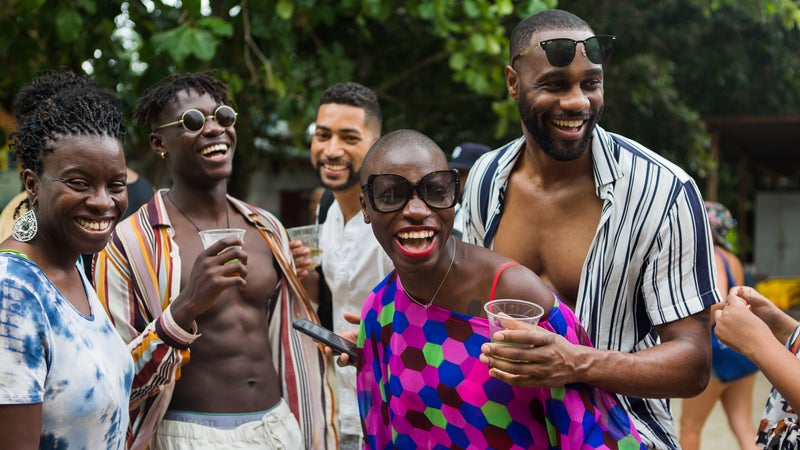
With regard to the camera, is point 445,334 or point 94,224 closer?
point 94,224

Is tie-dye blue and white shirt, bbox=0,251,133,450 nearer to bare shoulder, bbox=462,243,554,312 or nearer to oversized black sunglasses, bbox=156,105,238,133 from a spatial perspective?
bare shoulder, bbox=462,243,554,312

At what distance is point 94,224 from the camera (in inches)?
80.0

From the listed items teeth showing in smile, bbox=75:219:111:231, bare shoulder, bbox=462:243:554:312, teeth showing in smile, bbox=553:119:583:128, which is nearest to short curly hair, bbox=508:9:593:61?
teeth showing in smile, bbox=553:119:583:128

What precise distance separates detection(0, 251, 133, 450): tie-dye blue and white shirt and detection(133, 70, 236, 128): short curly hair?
4.29 ft

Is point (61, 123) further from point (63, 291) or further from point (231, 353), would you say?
point (231, 353)

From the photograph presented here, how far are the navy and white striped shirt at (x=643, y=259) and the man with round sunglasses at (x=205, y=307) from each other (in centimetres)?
122

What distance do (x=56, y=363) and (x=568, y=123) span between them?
1.77 meters

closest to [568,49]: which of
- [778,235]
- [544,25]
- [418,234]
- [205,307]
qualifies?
[544,25]

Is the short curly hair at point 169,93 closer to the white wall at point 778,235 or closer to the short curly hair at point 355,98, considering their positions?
the short curly hair at point 355,98

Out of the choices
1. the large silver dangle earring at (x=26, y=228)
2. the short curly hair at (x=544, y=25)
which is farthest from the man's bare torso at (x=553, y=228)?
the large silver dangle earring at (x=26, y=228)

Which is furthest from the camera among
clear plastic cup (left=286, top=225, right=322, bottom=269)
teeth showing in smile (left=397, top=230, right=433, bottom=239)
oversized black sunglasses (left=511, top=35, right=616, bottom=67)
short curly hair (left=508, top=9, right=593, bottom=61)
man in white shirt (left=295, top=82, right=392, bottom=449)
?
man in white shirt (left=295, top=82, right=392, bottom=449)

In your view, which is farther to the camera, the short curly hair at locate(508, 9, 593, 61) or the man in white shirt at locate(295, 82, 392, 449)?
the man in white shirt at locate(295, 82, 392, 449)

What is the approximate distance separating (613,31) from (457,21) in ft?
24.1

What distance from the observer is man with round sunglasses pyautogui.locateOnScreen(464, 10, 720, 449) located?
2346mm
